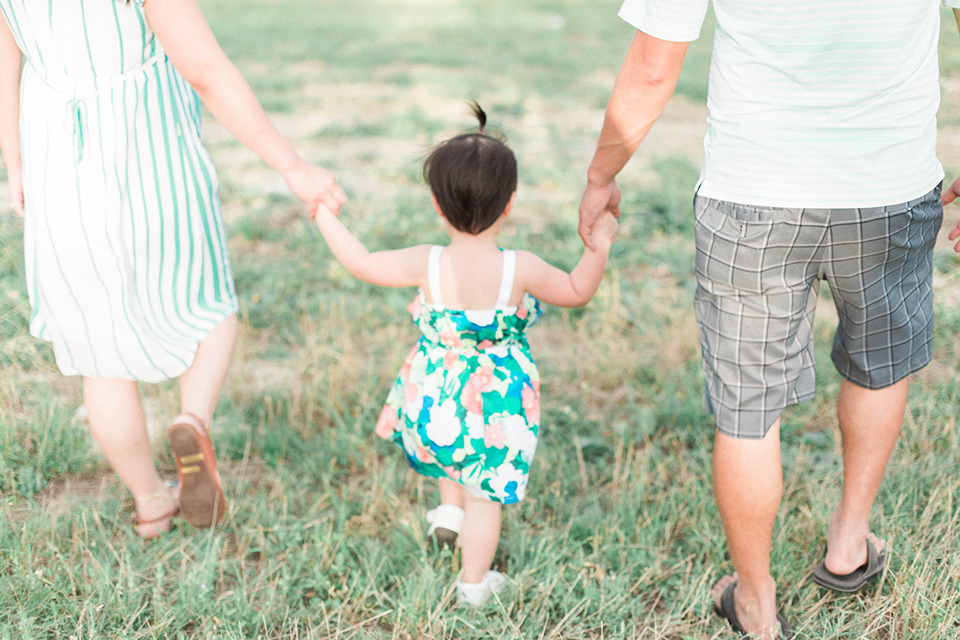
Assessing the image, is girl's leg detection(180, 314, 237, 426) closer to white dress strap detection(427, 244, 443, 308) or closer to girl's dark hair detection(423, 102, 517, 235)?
white dress strap detection(427, 244, 443, 308)

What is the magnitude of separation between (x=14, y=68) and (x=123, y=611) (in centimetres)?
151

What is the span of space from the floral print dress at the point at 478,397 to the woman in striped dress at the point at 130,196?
0.49m

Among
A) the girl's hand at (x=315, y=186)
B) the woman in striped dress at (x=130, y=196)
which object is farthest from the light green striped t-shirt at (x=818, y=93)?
the woman in striped dress at (x=130, y=196)

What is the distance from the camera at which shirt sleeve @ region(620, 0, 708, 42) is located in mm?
1867

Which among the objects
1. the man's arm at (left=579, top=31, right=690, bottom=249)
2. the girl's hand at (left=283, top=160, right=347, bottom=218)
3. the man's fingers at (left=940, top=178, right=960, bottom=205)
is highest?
the man's arm at (left=579, top=31, right=690, bottom=249)

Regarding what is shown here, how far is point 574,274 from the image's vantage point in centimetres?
232

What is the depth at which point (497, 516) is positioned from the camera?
2439 millimetres

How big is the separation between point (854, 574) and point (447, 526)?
44.9 inches

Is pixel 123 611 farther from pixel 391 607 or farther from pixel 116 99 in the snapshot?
Result: pixel 116 99

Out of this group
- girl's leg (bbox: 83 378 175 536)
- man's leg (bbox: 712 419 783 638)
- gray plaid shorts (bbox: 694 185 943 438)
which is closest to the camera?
gray plaid shorts (bbox: 694 185 943 438)

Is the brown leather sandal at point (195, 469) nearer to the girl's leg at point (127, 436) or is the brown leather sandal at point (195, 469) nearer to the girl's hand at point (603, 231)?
the girl's leg at point (127, 436)

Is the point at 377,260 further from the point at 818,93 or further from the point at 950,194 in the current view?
the point at 950,194

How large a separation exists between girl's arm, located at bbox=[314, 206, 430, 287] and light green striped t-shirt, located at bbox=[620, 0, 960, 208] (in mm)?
833

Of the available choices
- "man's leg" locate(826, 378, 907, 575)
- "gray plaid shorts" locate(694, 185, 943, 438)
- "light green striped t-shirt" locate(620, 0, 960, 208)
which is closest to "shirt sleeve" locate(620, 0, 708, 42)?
"light green striped t-shirt" locate(620, 0, 960, 208)
